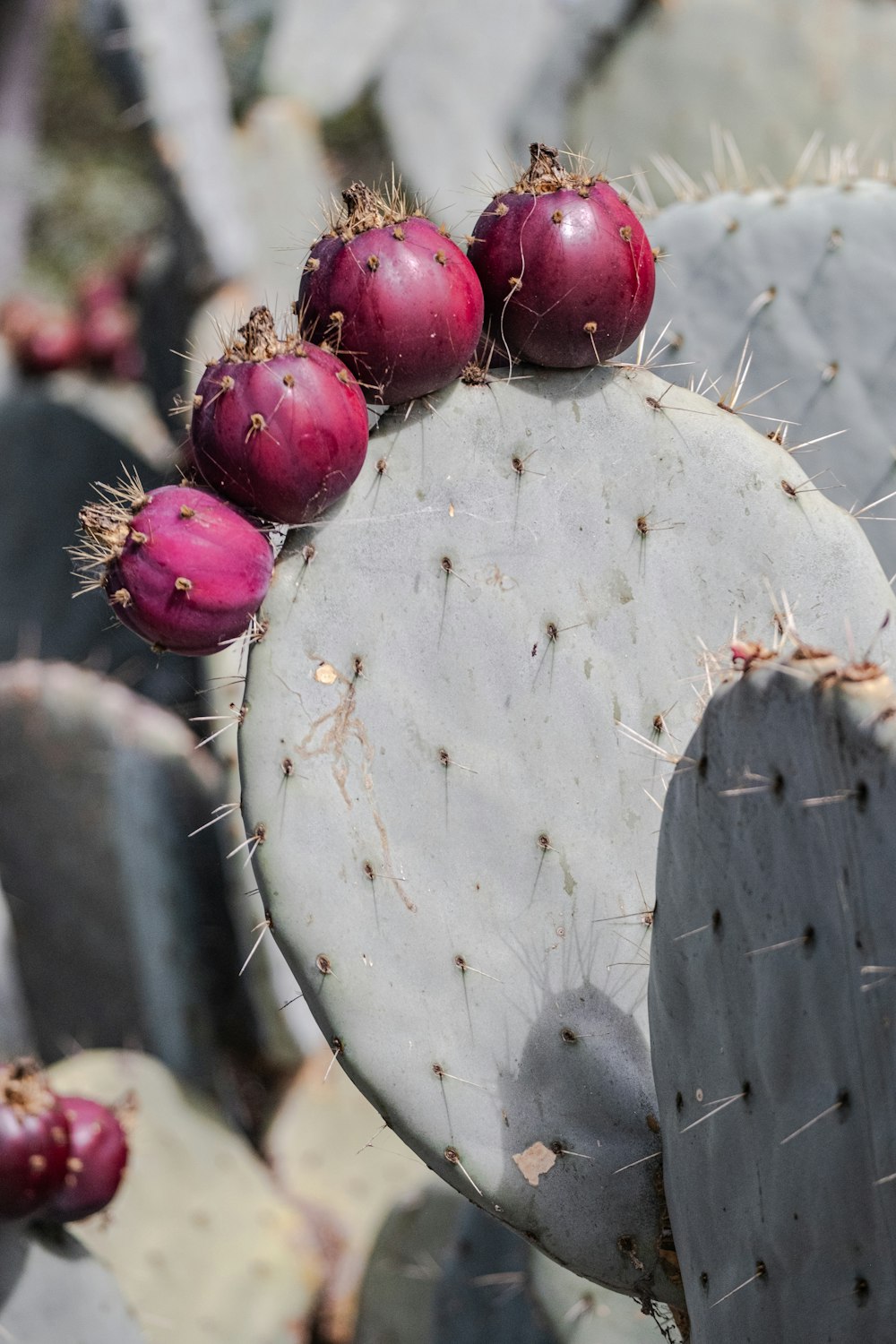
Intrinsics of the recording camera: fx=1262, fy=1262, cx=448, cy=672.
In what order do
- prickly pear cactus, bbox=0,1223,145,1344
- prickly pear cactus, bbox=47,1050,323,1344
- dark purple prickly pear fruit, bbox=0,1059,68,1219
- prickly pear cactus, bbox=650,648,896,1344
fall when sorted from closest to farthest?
prickly pear cactus, bbox=650,648,896,1344 → dark purple prickly pear fruit, bbox=0,1059,68,1219 → prickly pear cactus, bbox=0,1223,145,1344 → prickly pear cactus, bbox=47,1050,323,1344

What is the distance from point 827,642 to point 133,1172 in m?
1.45

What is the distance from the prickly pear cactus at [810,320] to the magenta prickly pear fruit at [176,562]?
626mm

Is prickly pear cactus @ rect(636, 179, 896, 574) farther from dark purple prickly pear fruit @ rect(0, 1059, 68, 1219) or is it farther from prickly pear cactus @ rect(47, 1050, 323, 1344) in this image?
prickly pear cactus @ rect(47, 1050, 323, 1344)

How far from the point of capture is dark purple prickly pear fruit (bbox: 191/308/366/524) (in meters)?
0.83

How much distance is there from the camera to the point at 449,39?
3.04m

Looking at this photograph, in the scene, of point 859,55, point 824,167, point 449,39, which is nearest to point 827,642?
point 824,167

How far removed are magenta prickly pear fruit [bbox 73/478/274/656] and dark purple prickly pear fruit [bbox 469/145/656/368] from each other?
26 cm

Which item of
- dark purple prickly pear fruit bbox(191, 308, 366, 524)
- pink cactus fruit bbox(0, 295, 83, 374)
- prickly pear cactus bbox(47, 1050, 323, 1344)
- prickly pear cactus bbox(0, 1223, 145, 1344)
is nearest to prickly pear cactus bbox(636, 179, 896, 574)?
dark purple prickly pear fruit bbox(191, 308, 366, 524)

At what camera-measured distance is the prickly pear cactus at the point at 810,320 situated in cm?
131

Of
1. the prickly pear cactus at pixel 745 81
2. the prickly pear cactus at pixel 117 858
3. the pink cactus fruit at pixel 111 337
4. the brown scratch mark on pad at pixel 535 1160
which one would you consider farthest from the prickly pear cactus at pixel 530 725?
the pink cactus fruit at pixel 111 337

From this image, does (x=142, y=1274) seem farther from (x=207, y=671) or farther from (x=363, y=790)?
(x=363, y=790)

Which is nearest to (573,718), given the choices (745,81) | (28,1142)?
(28,1142)

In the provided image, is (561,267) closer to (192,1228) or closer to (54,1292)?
(54,1292)

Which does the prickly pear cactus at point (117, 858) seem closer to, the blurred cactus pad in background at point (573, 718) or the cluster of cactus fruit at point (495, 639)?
the blurred cactus pad in background at point (573, 718)
